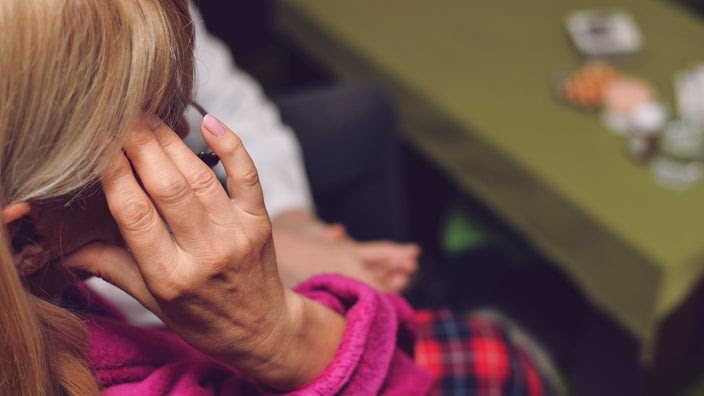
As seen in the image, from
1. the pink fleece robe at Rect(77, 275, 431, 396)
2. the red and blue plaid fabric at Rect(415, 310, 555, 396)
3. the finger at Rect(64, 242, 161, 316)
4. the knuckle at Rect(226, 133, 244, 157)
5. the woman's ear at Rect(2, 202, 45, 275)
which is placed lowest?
the red and blue plaid fabric at Rect(415, 310, 555, 396)

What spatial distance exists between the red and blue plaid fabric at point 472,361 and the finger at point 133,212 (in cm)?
55

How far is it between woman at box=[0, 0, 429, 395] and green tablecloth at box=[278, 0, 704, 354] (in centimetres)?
60

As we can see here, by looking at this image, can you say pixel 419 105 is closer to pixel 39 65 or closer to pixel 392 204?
pixel 392 204

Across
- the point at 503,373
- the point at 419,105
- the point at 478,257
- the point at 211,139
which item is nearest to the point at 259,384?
the point at 211,139

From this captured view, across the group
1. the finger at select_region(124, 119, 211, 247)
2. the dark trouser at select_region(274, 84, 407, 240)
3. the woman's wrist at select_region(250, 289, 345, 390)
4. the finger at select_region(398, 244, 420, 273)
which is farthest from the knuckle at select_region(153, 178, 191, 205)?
the dark trouser at select_region(274, 84, 407, 240)

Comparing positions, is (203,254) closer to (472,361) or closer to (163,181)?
(163,181)

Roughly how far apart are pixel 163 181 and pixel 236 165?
0.05 meters

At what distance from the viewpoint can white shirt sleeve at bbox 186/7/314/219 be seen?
112 cm

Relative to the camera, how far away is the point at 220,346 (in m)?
0.58

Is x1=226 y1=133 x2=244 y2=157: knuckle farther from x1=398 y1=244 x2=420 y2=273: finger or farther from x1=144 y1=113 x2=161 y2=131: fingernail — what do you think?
x1=398 y1=244 x2=420 y2=273: finger

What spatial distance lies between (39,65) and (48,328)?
0.64 ft

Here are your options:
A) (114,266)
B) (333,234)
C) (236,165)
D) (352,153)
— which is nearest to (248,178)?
(236,165)

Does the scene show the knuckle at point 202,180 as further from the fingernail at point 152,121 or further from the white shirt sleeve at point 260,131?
the white shirt sleeve at point 260,131

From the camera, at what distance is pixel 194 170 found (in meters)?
0.52
